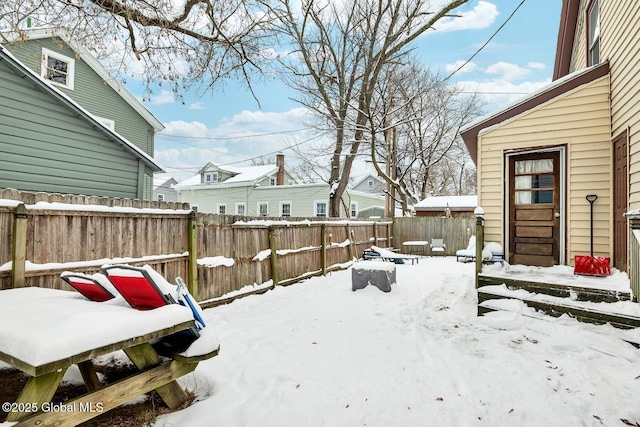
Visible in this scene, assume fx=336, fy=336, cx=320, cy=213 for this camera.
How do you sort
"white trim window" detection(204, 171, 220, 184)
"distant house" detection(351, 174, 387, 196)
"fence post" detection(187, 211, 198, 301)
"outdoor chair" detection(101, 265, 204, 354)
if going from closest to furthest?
"outdoor chair" detection(101, 265, 204, 354) < "fence post" detection(187, 211, 198, 301) < "white trim window" detection(204, 171, 220, 184) < "distant house" detection(351, 174, 387, 196)

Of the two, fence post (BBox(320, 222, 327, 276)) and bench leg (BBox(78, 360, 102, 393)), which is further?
fence post (BBox(320, 222, 327, 276))

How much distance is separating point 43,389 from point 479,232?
5.48 meters

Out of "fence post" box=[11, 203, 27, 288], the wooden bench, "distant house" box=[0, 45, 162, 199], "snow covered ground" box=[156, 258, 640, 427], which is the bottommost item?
"snow covered ground" box=[156, 258, 640, 427]

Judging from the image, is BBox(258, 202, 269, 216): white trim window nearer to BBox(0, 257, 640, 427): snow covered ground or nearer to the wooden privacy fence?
the wooden privacy fence

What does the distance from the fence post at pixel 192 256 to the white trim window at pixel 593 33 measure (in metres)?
7.47

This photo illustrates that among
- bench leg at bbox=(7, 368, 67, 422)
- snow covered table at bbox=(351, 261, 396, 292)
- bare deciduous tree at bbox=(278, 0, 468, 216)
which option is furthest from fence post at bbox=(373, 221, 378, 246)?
bench leg at bbox=(7, 368, 67, 422)

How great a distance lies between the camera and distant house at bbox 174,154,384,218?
19.6 metres

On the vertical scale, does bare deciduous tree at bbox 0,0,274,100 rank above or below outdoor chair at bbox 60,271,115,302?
above

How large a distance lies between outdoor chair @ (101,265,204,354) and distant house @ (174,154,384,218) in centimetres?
1677

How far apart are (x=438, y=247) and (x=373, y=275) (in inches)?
316

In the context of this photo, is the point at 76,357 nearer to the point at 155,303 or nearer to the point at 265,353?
the point at 155,303

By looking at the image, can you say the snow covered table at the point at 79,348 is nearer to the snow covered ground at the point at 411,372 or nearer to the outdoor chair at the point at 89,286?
the outdoor chair at the point at 89,286

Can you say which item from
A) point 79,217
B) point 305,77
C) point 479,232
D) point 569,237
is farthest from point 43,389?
point 305,77

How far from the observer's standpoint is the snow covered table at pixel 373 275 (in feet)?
20.8
